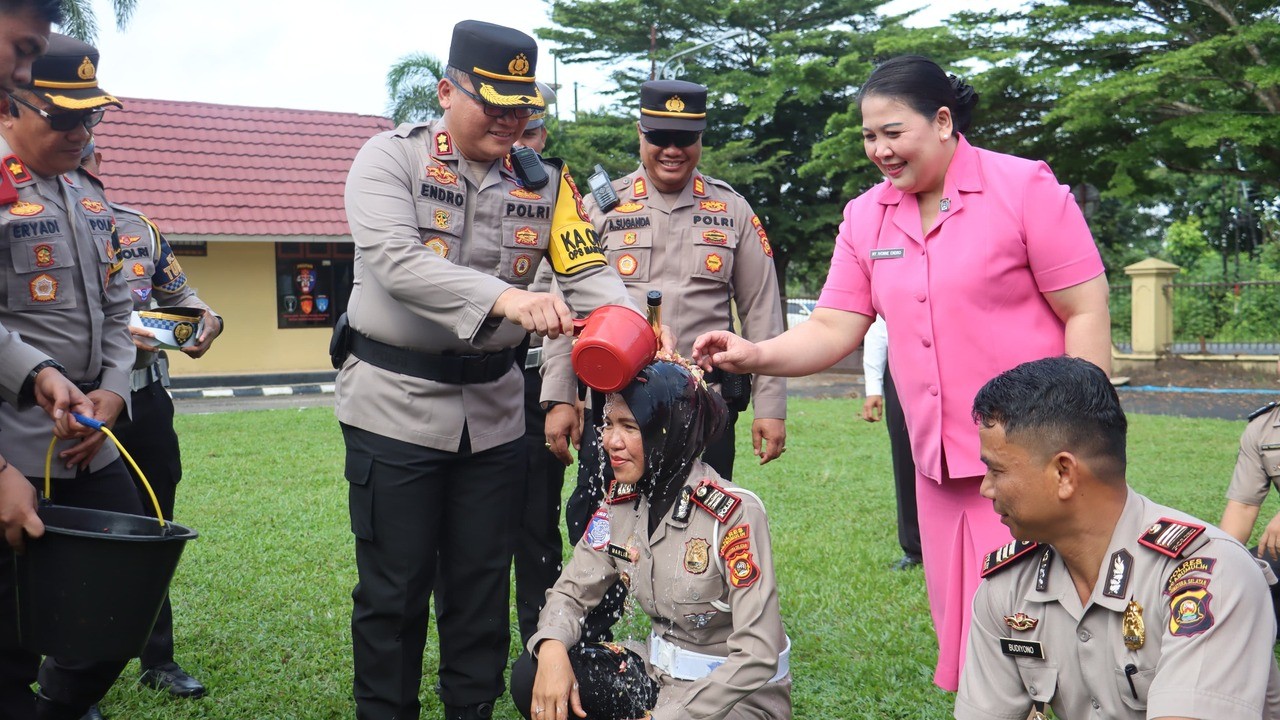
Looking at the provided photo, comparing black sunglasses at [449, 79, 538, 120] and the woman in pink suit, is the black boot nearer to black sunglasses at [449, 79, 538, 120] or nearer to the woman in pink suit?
the woman in pink suit

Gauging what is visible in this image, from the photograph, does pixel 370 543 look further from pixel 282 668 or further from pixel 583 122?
pixel 583 122

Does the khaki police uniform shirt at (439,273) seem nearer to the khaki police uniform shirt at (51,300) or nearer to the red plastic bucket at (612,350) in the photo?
the red plastic bucket at (612,350)

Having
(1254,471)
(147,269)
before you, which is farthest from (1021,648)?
(147,269)

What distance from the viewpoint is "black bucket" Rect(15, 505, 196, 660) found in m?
2.74

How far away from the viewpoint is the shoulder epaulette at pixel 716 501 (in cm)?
287

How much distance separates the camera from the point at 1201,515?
294 inches

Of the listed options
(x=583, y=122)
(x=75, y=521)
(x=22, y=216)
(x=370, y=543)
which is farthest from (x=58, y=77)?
(x=583, y=122)

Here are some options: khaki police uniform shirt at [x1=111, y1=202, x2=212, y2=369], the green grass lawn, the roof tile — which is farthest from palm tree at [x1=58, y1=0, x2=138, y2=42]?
khaki police uniform shirt at [x1=111, y1=202, x2=212, y2=369]

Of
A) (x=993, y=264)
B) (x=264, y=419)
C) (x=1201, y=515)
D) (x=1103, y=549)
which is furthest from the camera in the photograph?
(x=264, y=419)

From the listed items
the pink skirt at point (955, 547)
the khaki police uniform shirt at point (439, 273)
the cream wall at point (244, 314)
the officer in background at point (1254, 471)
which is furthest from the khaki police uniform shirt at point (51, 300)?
the cream wall at point (244, 314)

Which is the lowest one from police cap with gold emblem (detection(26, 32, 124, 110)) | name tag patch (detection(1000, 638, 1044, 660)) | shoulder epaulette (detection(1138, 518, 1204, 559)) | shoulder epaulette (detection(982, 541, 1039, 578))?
name tag patch (detection(1000, 638, 1044, 660))

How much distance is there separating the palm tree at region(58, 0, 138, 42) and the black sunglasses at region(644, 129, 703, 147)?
71.3 feet

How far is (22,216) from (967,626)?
10.1 ft

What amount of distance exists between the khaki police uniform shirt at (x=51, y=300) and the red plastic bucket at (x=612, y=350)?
1.62m
